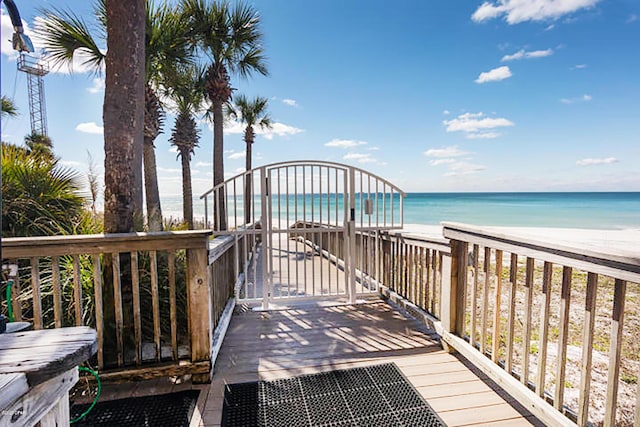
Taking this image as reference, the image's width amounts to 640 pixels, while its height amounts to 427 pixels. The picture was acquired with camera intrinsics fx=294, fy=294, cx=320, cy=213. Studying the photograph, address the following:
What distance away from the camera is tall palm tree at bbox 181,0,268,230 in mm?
5613

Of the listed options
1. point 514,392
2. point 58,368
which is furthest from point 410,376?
point 58,368

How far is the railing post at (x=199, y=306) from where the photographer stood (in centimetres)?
A: 196

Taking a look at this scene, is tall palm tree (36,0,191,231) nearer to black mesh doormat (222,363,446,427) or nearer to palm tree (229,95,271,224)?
black mesh doormat (222,363,446,427)

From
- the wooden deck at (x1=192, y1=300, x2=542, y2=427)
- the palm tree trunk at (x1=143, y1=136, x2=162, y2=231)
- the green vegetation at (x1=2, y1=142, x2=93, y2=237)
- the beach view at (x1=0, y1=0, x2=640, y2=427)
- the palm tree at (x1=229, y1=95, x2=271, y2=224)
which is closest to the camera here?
the beach view at (x1=0, y1=0, x2=640, y2=427)

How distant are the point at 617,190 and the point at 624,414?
61.6 meters

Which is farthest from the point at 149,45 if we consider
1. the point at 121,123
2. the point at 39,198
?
the point at 121,123

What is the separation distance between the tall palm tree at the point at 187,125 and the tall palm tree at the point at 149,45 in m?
1.31

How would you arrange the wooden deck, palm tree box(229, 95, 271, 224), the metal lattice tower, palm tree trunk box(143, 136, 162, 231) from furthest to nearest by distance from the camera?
1. the metal lattice tower
2. palm tree box(229, 95, 271, 224)
3. palm tree trunk box(143, 136, 162, 231)
4. the wooden deck

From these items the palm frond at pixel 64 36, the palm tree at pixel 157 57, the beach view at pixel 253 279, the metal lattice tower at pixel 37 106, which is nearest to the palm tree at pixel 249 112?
the beach view at pixel 253 279

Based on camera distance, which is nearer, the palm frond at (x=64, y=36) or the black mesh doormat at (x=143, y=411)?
the black mesh doormat at (x=143, y=411)

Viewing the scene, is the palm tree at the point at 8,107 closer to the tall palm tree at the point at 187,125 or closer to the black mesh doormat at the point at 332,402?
the tall palm tree at the point at 187,125

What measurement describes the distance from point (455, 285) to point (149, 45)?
5264 millimetres

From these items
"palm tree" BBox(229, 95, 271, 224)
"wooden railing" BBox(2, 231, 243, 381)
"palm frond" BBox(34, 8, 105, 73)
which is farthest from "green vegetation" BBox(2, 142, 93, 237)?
"palm tree" BBox(229, 95, 271, 224)

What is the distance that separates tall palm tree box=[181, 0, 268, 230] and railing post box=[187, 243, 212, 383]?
105 inches
